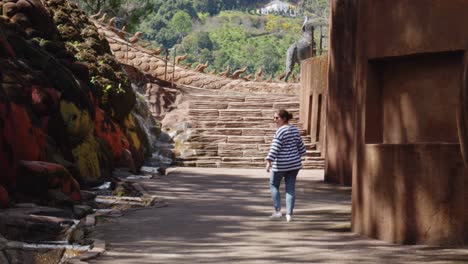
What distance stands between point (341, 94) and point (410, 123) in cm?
921

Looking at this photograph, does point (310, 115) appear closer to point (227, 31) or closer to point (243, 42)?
point (243, 42)

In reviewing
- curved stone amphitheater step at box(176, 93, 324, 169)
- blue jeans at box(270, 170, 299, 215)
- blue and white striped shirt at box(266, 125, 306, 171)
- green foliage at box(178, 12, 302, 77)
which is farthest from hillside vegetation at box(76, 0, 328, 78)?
blue and white striped shirt at box(266, 125, 306, 171)

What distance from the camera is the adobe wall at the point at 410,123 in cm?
939

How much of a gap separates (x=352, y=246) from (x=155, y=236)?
2.10 m

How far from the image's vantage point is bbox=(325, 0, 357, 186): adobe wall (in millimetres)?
19000

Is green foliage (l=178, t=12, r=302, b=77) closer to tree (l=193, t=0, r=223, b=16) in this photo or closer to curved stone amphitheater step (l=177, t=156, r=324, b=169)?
tree (l=193, t=0, r=223, b=16)

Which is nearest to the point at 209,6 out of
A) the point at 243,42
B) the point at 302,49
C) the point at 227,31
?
the point at 227,31

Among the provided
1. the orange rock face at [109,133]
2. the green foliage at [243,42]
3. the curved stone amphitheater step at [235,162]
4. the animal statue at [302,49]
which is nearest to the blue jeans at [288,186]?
the orange rock face at [109,133]

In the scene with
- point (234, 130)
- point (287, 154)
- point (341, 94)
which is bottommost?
point (287, 154)

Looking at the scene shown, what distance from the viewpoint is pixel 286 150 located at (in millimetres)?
12234

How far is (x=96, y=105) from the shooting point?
63.3ft

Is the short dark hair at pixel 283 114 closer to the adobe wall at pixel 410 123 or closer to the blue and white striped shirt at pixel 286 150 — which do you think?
the blue and white striped shirt at pixel 286 150

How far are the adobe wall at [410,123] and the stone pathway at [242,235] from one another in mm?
277

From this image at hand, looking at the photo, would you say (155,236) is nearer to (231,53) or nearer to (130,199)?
(130,199)
